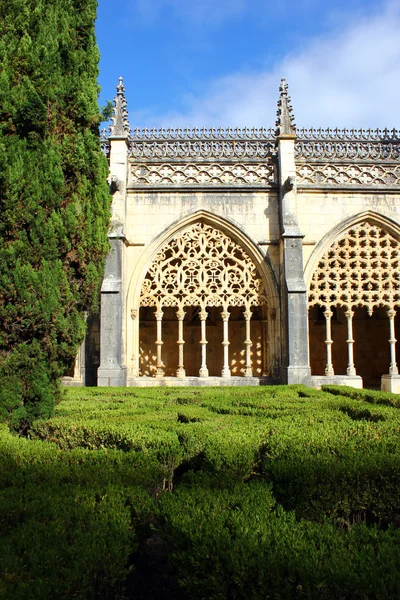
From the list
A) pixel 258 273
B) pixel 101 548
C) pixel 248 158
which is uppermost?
pixel 248 158

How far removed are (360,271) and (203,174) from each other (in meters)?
4.25

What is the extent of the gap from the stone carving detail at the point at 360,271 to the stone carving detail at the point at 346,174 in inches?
42.5

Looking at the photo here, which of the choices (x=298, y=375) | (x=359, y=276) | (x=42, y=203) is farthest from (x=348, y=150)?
(x=42, y=203)

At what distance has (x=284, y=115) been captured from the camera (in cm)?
1131

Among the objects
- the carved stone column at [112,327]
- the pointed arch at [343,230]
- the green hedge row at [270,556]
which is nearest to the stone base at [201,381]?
the carved stone column at [112,327]

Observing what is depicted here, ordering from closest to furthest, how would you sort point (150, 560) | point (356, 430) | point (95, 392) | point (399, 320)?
point (150, 560), point (356, 430), point (95, 392), point (399, 320)

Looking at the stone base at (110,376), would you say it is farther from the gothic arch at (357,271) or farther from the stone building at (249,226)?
the gothic arch at (357,271)

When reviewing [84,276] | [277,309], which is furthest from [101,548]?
[277,309]

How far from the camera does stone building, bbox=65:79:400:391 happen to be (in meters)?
11.0

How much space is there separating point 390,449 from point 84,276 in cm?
383

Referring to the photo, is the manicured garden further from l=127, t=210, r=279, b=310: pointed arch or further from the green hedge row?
l=127, t=210, r=279, b=310: pointed arch

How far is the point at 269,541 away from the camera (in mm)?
2174

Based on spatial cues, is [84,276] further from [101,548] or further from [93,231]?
[101,548]

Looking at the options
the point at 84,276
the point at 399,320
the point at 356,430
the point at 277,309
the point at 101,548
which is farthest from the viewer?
the point at 399,320
